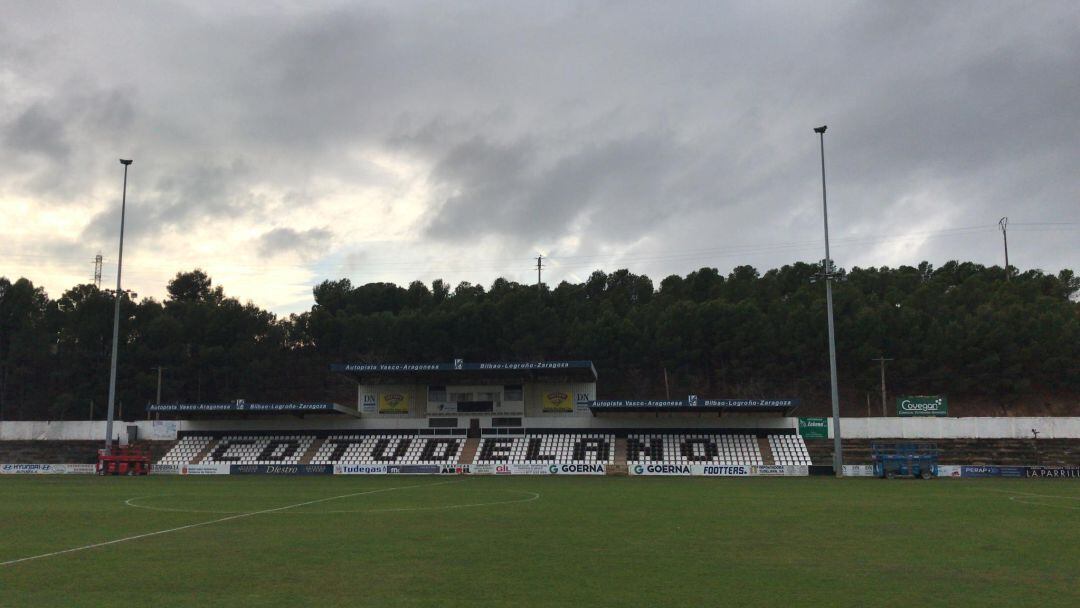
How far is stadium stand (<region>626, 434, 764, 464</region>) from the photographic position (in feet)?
221

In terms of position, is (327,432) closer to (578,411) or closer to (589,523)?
(578,411)

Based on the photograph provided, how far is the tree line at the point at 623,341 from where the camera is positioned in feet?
300

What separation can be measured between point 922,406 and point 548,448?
32053 mm

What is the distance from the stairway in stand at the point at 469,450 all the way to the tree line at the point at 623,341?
2653 centimetres

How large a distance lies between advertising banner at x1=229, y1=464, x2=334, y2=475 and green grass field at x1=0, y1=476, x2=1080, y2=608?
115 feet

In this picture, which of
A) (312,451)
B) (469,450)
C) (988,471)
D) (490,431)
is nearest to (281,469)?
(312,451)

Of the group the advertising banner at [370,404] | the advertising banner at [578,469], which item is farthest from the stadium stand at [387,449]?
the advertising banner at [578,469]

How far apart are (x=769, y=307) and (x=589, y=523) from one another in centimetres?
8233

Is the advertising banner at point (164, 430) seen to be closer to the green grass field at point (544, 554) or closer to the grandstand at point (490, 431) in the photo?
the grandstand at point (490, 431)

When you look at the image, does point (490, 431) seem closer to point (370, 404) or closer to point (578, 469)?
point (370, 404)

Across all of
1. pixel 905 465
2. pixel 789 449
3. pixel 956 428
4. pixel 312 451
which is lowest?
pixel 905 465

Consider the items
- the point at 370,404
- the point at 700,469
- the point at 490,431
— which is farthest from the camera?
the point at 370,404

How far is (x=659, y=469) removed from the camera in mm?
62062

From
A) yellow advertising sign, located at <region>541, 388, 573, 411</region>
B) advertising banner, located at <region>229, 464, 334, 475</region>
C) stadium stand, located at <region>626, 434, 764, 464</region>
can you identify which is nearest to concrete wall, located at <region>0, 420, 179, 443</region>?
advertising banner, located at <region>229, 464, 334, 475</region>
